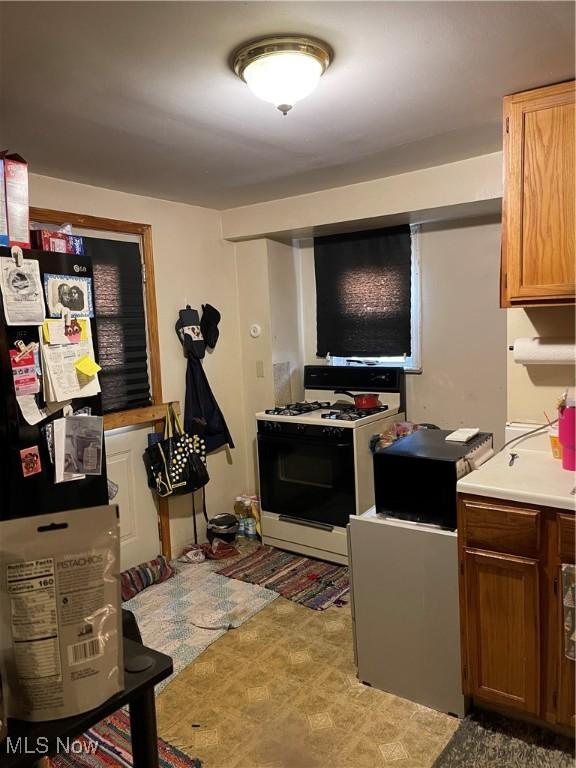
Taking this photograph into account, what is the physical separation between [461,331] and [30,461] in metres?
2.61

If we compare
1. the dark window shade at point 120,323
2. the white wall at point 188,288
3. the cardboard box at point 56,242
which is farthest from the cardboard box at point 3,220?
the dark window shade at point 120,323

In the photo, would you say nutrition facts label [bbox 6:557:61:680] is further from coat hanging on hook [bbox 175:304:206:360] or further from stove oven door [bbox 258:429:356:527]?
coat hanging on hook [bbox 175:304:206:360]

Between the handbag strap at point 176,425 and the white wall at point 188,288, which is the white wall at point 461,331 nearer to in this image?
the white wall at point 188,288

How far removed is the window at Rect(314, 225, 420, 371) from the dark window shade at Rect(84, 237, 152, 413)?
1.29 m

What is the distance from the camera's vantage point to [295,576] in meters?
3.32

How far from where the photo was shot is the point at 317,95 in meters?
1.96

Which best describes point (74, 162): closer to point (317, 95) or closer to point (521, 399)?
point (317, 95)

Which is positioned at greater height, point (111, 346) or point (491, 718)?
point (111, 346)

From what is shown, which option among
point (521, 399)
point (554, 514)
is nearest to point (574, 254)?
point (521, 399)

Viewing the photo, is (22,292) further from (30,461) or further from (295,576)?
(295,576)

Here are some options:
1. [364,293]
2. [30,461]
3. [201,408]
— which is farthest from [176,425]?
[30,461]

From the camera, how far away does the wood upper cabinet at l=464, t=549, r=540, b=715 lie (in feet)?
6.29

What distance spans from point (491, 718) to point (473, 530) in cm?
74

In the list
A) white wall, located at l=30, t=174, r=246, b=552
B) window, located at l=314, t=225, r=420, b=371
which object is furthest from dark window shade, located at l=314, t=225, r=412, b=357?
white wall, located at l=30, t=174, r=246, b=552
